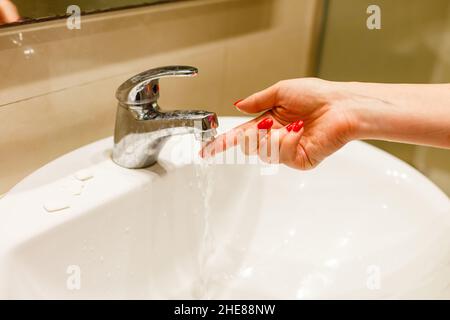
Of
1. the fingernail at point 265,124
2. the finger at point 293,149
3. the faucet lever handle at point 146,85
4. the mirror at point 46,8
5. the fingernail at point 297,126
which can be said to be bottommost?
the finger at point 293,149

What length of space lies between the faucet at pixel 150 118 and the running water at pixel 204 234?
0.08 m

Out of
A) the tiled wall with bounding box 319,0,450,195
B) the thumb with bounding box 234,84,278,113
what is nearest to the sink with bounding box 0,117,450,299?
the thumb with bounding box 234,84,278,113

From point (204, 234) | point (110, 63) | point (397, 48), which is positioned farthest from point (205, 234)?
point (397, 48)

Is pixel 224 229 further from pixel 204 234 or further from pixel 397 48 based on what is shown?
pixel 397 48

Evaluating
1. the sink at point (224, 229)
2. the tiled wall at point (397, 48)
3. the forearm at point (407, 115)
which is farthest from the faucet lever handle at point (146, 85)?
the tiled wall at point (397, 48)

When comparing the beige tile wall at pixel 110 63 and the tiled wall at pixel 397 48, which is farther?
the tiled wall at pixel 397 48

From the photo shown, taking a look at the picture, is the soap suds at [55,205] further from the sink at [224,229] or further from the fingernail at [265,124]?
the fingernail at [265,124]

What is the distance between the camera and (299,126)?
0.64 meters

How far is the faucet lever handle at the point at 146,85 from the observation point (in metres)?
0.60

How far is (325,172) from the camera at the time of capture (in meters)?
A: 0.78

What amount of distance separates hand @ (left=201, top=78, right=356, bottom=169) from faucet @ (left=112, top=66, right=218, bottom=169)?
4 cm

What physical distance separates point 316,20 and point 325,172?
0.43 meters
